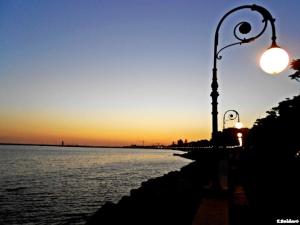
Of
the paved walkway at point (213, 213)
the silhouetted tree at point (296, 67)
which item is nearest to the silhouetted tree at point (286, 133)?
the silhouetted tree at point (296, 67)

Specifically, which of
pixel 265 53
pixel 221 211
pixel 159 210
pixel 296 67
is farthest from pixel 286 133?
pixel 265 53

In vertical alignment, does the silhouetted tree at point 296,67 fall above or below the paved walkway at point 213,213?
above

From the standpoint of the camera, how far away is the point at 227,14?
8094 mm

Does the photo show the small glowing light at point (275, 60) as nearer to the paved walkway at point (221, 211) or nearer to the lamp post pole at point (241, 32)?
the lamp post pole at point (241, 32)

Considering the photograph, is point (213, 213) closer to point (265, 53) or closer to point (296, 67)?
point (265, 53)

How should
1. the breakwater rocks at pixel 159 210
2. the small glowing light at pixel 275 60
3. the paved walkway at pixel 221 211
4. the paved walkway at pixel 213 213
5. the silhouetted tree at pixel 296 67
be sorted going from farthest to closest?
the silhouetted tree at pixel 296 67
the breakwater rocks at pixel 159 210
the paved walkway at pixel 221 211
the paved walkway at pixel 213 213
the small glowing light at pixel 275 60

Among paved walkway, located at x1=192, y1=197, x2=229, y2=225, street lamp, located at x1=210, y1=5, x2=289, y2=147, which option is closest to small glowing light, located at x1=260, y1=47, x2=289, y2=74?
street lamp, located at x1=210, y1=5, x2=289, y2=147

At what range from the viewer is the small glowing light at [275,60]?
5.29 metres

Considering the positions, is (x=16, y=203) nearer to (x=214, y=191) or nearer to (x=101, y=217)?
(x=101, y=217)

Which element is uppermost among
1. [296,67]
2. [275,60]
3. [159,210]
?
[296,67]

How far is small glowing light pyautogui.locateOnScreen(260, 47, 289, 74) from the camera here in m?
5.29

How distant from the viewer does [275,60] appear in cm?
529

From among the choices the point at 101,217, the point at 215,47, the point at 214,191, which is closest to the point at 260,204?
the point at 214,191

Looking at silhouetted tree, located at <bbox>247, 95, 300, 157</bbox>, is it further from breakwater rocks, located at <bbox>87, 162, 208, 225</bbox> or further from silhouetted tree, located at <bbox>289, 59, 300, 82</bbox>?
breakwater rocks, located at <bbox>87, 162, 208, 225</bbox>
